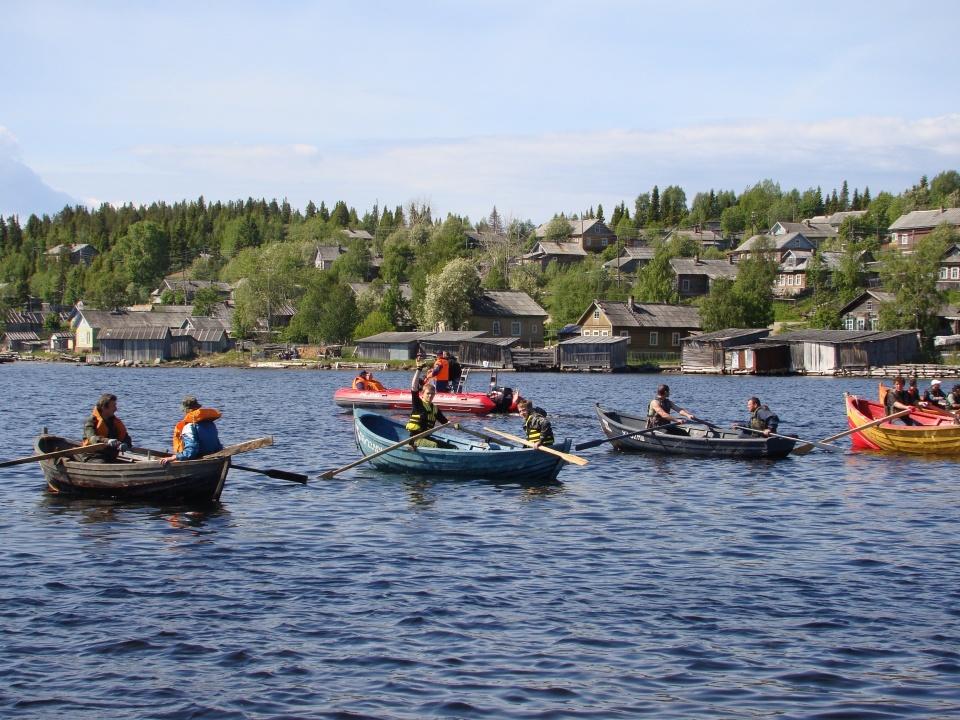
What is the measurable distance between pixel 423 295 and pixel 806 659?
106 metres

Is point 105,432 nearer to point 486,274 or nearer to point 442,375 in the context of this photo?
point 442,375

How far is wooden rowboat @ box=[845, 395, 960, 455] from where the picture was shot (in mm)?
30766

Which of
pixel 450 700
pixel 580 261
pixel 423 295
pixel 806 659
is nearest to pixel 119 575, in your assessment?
pixel 450 700

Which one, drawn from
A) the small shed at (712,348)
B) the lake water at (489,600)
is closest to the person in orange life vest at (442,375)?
the lake water at (489,600)

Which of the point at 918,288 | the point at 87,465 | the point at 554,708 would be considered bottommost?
the point at 554,708

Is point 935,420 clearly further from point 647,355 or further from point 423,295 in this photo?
point 423,295

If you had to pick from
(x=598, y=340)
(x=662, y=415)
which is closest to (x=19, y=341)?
(x=598, y=340)

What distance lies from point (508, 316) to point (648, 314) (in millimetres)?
15139

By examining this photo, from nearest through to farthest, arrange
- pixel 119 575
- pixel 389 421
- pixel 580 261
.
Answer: pixel 119 575 < pixel 389 421 < pixel 580 261

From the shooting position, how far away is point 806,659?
489 inches

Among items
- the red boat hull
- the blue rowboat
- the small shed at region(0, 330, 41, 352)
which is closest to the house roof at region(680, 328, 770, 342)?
the red boat hull

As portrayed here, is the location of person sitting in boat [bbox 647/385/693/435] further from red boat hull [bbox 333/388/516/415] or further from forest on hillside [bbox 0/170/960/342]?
forest on hillside [bbox 0/170/960/342]

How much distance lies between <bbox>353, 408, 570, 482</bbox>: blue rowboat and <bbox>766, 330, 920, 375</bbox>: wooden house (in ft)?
213

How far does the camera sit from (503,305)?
4348 inches
